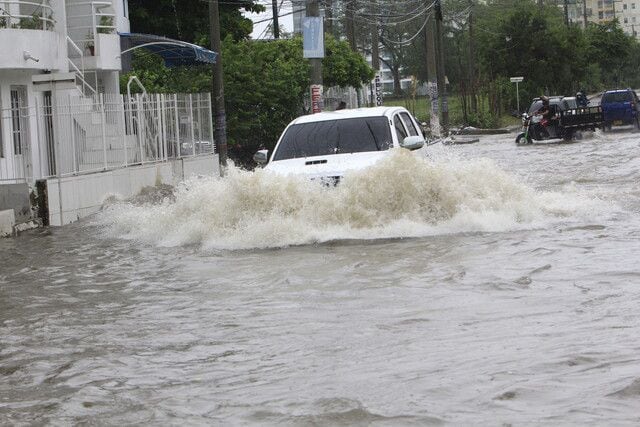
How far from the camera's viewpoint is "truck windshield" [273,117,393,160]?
16.3 m

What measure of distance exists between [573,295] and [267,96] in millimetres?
25970

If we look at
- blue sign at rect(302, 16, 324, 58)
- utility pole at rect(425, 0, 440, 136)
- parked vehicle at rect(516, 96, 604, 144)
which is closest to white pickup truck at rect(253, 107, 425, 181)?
blue sign at rect(302, 16, 324, 58)

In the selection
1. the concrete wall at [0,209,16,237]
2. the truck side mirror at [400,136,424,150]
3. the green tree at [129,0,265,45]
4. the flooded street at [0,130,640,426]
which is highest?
the green tree at [129,0,265,45]

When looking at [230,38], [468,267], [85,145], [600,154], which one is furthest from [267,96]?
[468,267]

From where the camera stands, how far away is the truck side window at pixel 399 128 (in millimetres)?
16875

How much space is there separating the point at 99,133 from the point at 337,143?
965 cm

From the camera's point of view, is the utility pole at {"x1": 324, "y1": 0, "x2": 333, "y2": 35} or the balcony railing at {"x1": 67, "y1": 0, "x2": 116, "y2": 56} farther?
the utility pole at {"x1": 324, "y1": 0, "x2": 333, "y2": 35}

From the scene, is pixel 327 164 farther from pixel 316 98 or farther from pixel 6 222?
pixel 316 98

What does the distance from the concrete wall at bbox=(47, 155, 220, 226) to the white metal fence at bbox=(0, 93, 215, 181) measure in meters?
0.26

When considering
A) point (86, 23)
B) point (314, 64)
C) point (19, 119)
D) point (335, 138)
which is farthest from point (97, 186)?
point (86, 23)

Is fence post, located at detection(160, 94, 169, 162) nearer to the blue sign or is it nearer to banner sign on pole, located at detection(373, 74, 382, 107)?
the blue sign

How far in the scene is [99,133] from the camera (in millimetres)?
24609

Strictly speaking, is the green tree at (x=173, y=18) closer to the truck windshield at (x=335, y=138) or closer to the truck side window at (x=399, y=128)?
the truck side window at (x=399, y=128)

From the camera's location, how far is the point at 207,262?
45.4 ft
